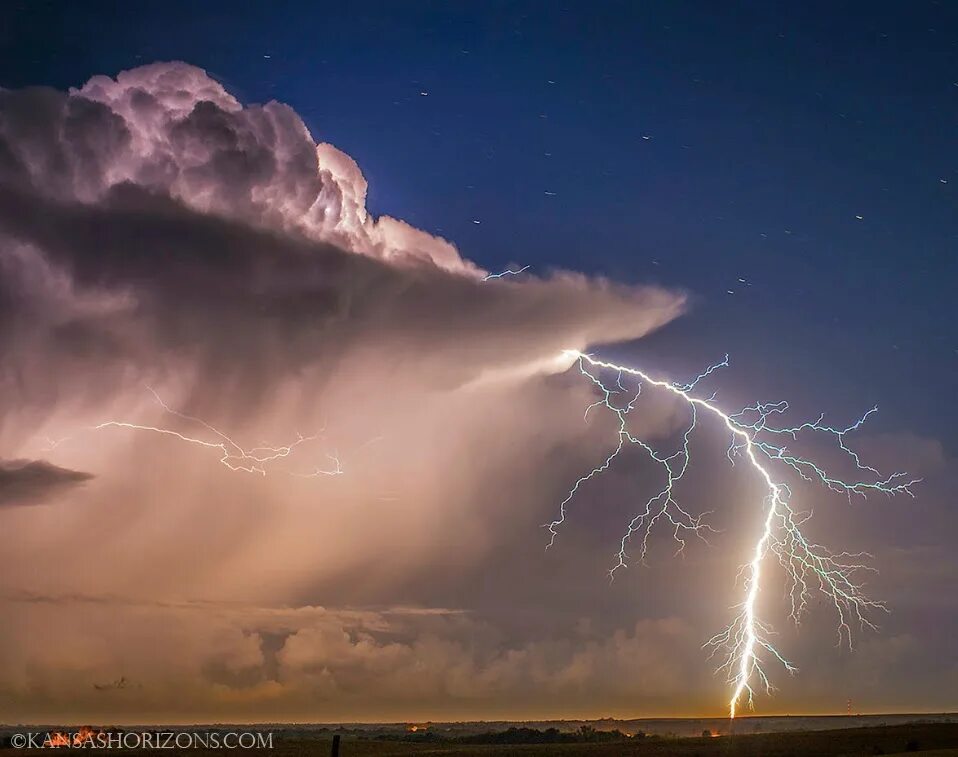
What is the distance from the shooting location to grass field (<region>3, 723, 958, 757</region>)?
33.1 m

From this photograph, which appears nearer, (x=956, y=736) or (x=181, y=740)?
(x=956, y=736)

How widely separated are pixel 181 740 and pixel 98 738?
3.32m

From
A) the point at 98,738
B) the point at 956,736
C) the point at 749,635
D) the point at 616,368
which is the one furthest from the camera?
the point at 98,738

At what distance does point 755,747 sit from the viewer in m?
35.0

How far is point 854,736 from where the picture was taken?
3616 cm

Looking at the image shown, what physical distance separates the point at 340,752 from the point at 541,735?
24484 mm

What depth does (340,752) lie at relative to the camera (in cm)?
3994

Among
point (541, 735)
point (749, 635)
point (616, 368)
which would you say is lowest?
point (541, 735)

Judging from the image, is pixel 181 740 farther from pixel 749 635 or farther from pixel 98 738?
pixel 749 635

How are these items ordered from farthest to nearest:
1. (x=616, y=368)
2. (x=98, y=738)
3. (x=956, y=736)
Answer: (x=98, y=738), (x=616, y=368), (x=956, y=736)

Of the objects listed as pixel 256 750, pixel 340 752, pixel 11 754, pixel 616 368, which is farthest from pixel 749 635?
pixel 11 754

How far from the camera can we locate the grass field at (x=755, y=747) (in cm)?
3309

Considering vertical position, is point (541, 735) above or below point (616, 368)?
below

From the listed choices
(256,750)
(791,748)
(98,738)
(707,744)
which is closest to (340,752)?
(256,750)
